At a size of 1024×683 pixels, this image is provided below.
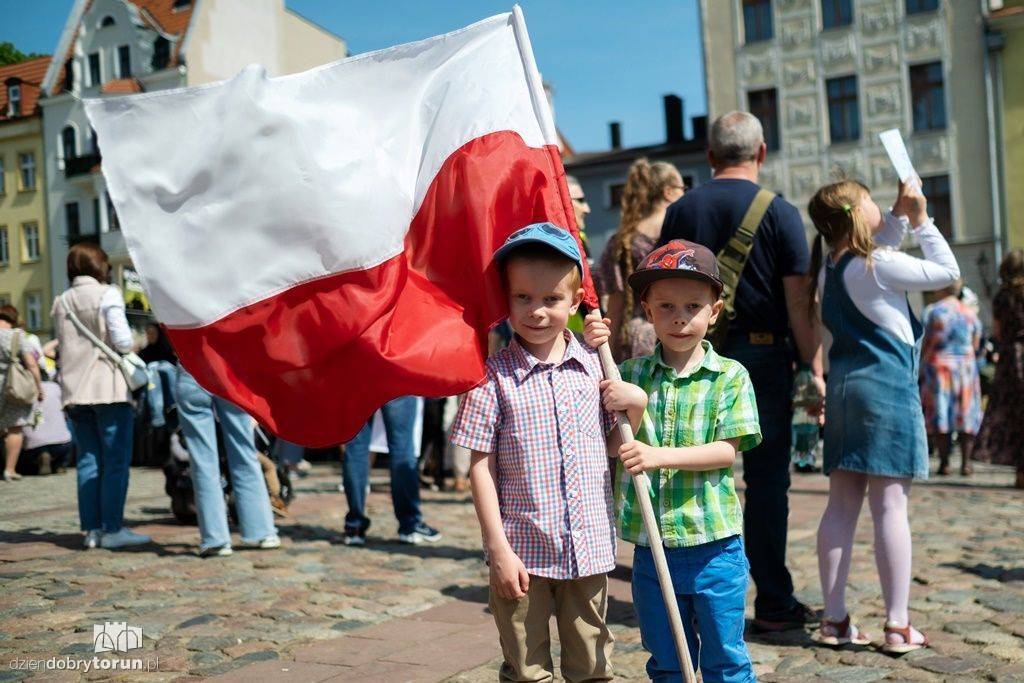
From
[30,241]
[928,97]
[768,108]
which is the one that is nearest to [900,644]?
[30,241]

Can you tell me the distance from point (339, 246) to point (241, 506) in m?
3.96

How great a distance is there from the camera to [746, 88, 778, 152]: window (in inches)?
A: 1202

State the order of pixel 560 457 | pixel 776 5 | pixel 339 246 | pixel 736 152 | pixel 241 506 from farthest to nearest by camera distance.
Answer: pixel 776 5 < pixel 241 506 < pixel 736 152 < pixel 339 246 < pixel 560 457

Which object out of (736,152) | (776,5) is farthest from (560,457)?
(776,5)

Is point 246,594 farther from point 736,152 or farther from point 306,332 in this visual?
point 736,152

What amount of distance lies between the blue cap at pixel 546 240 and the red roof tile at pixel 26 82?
8500 mm

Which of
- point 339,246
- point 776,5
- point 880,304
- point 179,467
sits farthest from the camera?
point 776,5

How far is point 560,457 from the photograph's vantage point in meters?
3.02

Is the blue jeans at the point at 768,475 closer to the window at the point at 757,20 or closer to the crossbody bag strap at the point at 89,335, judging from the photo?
→ the crossbody bag strap at the point at 89,335

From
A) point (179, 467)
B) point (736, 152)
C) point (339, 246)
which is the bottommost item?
point (179, 467)

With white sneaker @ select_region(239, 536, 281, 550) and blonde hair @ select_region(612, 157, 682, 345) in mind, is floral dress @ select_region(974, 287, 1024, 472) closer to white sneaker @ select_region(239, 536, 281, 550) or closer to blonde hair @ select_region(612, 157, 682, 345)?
blonde hair @ select_region(612, 157, 682, 345)

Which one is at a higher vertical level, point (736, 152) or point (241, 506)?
point (736, 152)

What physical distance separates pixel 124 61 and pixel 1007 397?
35476 mm

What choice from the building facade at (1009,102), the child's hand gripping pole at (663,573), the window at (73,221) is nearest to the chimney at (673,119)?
the building facade at (1009,102)
